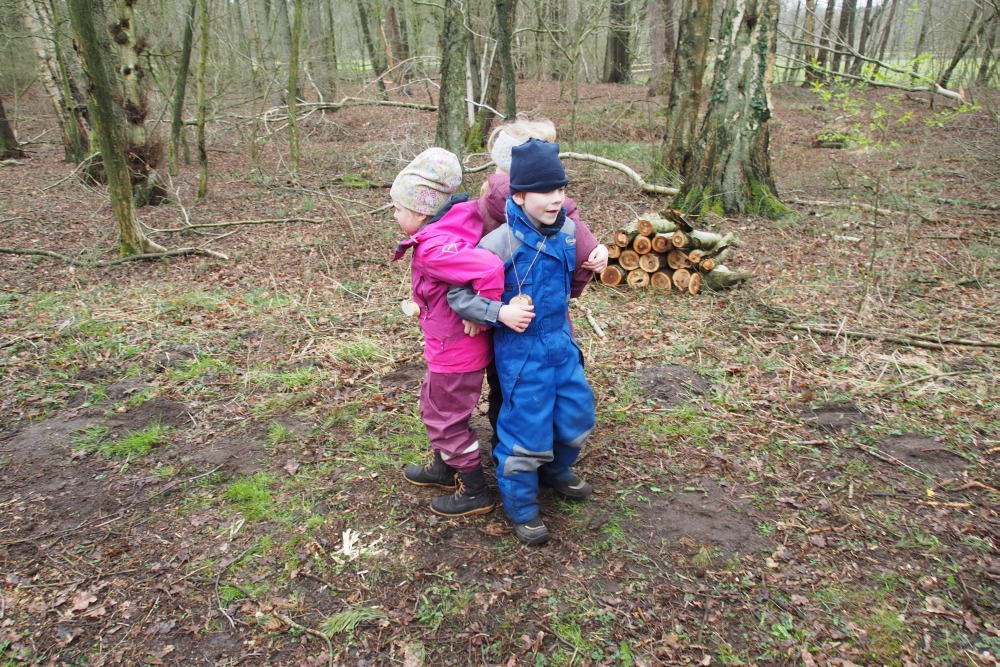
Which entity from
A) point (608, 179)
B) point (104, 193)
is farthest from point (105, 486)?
point (608, 179)

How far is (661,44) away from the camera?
20391 mm

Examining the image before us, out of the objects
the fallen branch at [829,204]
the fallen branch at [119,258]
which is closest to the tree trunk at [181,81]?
the fallen branch at [119,258]

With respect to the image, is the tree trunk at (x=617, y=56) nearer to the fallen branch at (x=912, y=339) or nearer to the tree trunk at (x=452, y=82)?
the tree trunk at (x=452, y=82)

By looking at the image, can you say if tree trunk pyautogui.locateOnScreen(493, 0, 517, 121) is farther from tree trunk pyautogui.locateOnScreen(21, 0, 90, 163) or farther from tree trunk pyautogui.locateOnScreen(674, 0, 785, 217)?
tree trunk pyautogui.locateOnScreen(21, 0, 90, 163)

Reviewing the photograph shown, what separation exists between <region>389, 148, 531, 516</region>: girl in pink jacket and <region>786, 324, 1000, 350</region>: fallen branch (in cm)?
353

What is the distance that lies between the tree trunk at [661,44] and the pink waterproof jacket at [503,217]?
16399 mm

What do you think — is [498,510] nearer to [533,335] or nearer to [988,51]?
[533,335]

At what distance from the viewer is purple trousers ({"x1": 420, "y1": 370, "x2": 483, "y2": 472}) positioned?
120 inches

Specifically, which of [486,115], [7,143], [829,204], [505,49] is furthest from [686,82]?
[7,143]

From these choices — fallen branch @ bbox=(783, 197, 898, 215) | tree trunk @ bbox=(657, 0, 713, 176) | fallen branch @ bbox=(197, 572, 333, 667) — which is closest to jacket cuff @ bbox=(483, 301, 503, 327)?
fallen branch @ bbox=(197, 572, 333, 667)

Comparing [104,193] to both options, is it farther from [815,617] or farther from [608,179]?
[815,617]

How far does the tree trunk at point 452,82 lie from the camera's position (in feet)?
26.2

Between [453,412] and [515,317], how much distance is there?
69 centimetres

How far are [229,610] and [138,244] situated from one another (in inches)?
239
